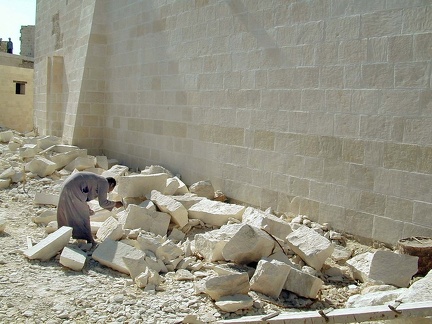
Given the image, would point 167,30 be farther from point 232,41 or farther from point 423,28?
point 423,28

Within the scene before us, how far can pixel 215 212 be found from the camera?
271 inches

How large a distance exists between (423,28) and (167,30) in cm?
545

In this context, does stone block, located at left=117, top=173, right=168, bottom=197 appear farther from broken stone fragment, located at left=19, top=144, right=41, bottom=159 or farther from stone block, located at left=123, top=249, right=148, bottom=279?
broken stone fragment, located at left=19, top=144, right=41, bottom=159

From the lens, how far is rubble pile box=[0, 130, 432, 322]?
4691 mm

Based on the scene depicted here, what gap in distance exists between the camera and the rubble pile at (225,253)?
4.69m

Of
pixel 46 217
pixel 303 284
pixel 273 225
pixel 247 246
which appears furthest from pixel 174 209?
pixel 303 284

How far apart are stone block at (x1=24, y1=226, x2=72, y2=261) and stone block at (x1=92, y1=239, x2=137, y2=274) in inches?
17.0

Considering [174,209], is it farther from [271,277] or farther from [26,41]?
[26,41]

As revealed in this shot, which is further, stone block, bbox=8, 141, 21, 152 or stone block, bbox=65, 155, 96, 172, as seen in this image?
stone block, bbox=8, 141, 21, 152

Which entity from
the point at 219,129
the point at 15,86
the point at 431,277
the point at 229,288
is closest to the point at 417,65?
the point at 431,277

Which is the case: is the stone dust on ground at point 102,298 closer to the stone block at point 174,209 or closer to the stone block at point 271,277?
the stone block at point 271,277

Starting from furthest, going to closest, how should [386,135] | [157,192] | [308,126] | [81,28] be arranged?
[81,28] → [157,192] → [308,126] → [386,135]

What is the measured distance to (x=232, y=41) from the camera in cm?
764

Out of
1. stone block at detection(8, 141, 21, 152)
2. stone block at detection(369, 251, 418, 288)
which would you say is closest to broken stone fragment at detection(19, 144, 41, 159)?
stone block at detection(8, 141, 21, 152)
